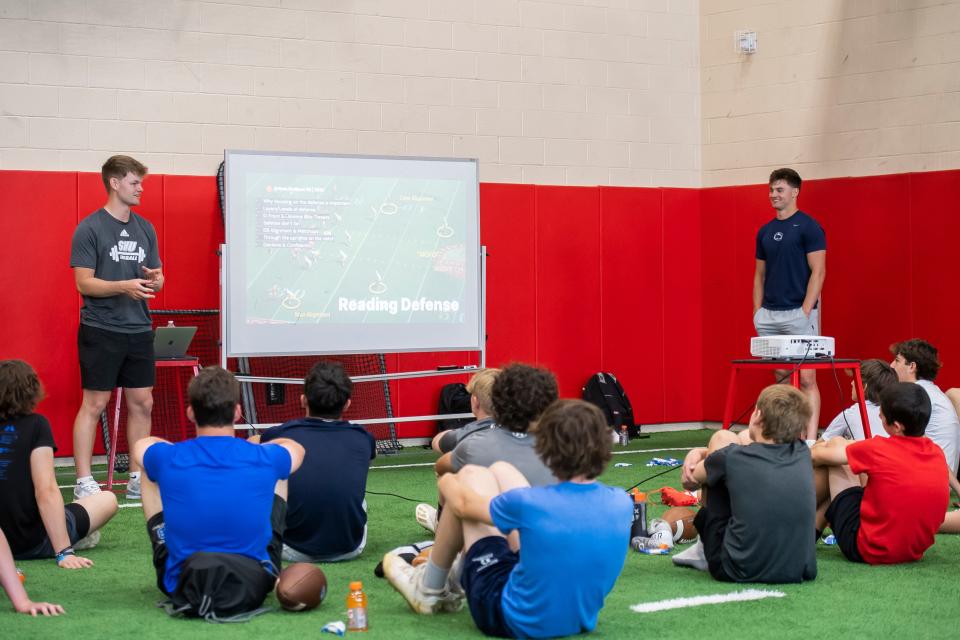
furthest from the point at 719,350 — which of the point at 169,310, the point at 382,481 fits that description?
the point at 169,310

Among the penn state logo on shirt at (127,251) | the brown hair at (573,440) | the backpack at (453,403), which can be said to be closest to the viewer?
the brown hair at (573,440)

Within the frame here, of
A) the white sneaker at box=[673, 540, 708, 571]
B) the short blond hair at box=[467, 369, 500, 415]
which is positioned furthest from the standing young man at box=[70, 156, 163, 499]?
the white sneaker at box=[673, 540, 708, 571]

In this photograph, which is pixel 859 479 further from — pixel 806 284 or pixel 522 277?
pixel 522 277

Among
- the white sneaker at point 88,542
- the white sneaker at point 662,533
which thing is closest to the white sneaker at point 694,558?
the white sneaker at point 662,533

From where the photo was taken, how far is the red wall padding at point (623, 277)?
7.40 meters

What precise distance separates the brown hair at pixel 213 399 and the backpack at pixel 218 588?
401 mm

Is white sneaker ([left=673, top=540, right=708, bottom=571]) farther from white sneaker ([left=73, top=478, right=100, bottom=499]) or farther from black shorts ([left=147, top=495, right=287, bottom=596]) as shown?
white sneaker ([left=73, top=478, right=100, bottom=499])

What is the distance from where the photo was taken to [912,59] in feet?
26.4

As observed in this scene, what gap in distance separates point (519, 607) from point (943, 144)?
589 cm

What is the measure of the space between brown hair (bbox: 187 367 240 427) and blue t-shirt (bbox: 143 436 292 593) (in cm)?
6

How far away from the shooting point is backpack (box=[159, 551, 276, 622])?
349 cm

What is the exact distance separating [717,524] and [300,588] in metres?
1.50

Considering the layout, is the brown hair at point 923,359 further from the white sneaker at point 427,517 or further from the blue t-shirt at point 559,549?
the blue t-shirt at point 559,549

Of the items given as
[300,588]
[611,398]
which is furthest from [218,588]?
[611,398]
